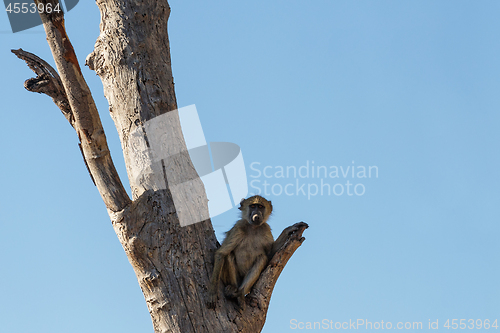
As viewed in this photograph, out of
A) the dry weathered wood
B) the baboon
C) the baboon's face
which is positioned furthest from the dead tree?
the baboon's face

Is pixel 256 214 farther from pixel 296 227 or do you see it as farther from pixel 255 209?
pixel 296 227

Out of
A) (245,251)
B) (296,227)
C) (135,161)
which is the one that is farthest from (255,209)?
(135,161)

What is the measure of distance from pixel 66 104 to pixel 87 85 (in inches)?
20.9

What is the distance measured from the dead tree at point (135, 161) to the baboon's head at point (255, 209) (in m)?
1.27

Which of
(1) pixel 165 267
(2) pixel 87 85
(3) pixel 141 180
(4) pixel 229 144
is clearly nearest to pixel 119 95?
(2) pixel 87 85

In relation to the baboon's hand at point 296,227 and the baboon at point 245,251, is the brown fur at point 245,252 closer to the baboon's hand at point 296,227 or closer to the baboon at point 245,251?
the baboon at point 245,251

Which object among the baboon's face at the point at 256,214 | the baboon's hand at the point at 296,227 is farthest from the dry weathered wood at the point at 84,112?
the baboon's face at the point at 256,214

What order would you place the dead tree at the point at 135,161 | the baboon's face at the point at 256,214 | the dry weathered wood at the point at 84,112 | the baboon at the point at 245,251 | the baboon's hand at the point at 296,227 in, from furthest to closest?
the baboon's face at the point at 256,214 < the baboon's hand at the point at 296,227 < the baboon at the point at 245,251 < the dry weathered wood at the point at 84,112 < the dead tree at the point at 135,161

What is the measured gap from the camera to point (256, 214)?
6957 mm

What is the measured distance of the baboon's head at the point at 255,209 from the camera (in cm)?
695

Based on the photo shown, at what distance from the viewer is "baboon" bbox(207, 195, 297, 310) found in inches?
211

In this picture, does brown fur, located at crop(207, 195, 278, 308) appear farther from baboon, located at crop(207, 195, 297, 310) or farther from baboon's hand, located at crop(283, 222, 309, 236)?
baboon's hand, located at crop(283, 222, 309, 236)

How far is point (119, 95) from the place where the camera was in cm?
565

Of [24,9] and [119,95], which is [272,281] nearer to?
[119,95]
